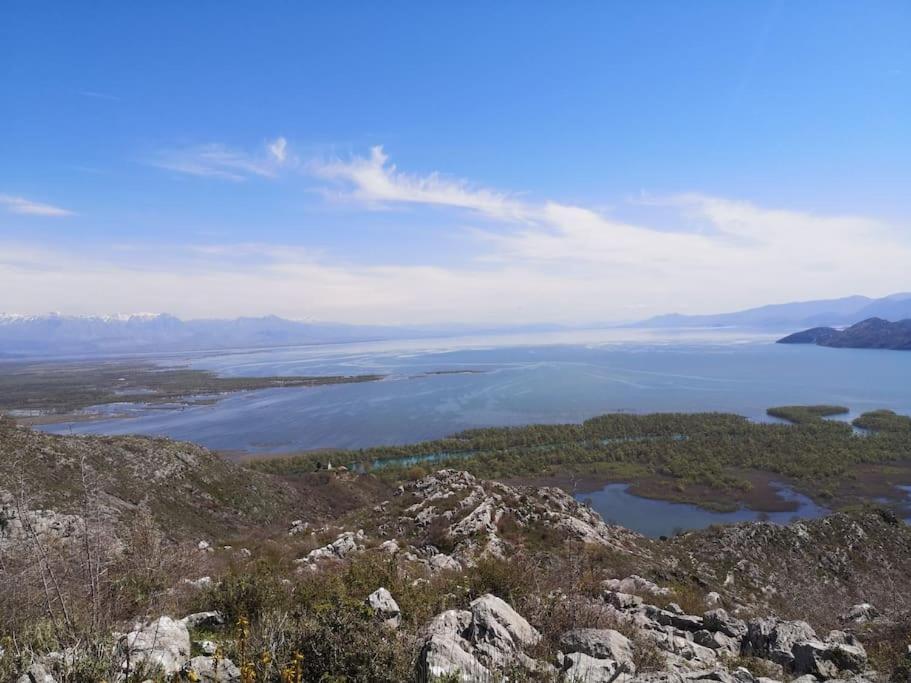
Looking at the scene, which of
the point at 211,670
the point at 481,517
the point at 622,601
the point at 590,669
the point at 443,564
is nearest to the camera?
the point at 211,670

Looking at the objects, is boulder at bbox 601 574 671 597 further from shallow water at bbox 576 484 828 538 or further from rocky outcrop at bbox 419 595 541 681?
shallow water at bbox 576 484 828 538

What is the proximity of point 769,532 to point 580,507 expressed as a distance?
8.67 m

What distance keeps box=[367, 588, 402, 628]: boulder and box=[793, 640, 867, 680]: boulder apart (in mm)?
6124

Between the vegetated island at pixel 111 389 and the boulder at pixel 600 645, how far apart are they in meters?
90.0

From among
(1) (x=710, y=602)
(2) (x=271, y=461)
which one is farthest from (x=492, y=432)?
(1) (x=710, y=602)

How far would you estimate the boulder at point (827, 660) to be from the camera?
22.2 ft

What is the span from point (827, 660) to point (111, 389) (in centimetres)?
13395

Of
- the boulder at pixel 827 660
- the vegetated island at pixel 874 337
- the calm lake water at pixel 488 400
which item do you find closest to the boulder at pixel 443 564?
the boulder at pixel 827 660

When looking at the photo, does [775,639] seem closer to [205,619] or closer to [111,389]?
[205,619]

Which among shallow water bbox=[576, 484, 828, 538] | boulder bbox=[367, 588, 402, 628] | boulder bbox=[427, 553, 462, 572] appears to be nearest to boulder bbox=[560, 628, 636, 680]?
boulder bbox=[367, 588, 402, 628]

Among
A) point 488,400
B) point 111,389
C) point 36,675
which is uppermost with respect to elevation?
point 36,675

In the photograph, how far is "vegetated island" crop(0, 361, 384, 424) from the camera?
275 feet

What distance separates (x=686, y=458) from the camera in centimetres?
4444

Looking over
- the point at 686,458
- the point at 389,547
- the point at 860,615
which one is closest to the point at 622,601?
the point at 389,547
